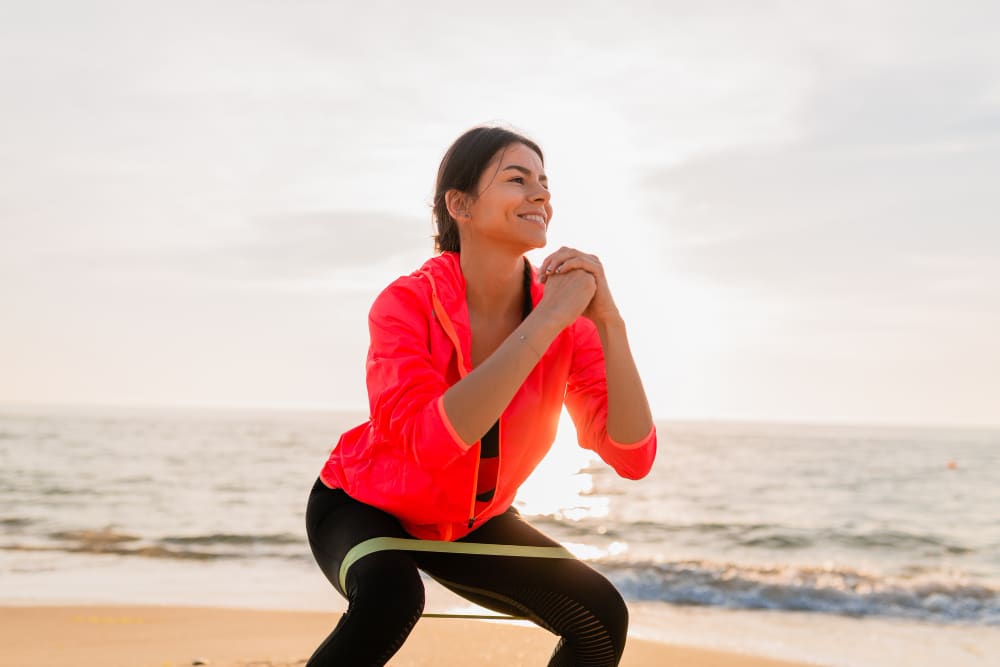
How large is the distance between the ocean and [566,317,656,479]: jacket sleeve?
374cm

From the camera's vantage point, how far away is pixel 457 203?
280 cm

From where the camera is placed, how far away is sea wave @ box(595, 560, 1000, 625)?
793cm

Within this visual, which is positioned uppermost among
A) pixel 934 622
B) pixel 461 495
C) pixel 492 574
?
pixel 461 495

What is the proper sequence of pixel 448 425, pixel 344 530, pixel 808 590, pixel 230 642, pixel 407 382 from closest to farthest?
1. pixel 448 425
2. pixel 407 382
3. pixel 344 530
4. pixel 230 642
5. pixel 808 590

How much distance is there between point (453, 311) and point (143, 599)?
5607 millimetres

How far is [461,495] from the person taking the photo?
2.49 meters

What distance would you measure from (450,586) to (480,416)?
2.28ft

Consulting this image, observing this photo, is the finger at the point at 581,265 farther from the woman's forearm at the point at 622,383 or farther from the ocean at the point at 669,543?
the ocean at the point at 669,543

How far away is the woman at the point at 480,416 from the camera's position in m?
2.25

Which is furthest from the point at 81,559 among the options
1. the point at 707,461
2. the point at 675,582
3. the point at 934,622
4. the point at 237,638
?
the point at 707,461

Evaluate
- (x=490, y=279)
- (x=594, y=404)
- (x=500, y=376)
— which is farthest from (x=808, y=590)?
(x=500, y=376)

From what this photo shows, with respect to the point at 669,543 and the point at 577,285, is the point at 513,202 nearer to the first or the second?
the point at 577,285

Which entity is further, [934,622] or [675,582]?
[675,582]

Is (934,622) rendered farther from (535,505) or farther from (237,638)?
(535,505)
